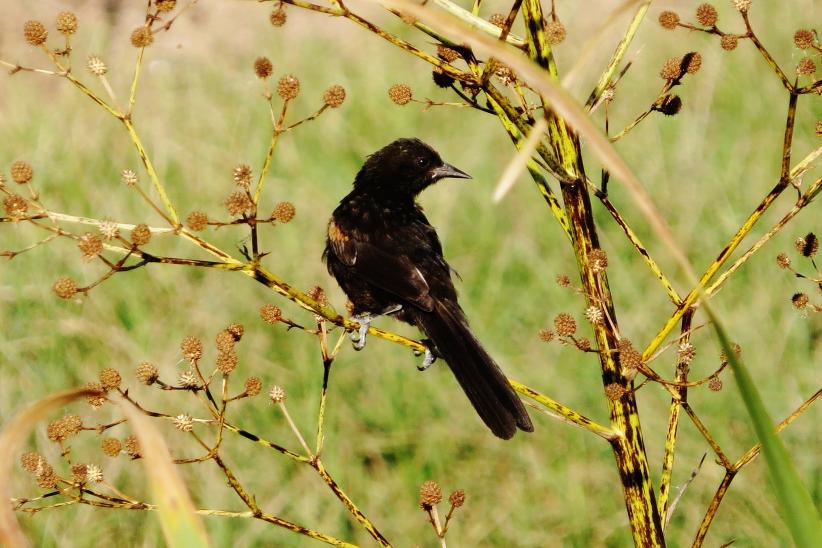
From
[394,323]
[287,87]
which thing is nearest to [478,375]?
[287,87]

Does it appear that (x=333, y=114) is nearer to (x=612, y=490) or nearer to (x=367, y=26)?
(x=612, y=490)

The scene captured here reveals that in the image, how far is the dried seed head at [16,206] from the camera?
2.10m

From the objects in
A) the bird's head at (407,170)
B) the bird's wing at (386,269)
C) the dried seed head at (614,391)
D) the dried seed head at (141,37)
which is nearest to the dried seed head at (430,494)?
the dried seed head at (614,391)

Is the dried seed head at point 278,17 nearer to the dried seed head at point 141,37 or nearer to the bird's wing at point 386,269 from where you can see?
the dried seed head at point 141,37

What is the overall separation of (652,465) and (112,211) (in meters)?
3.49

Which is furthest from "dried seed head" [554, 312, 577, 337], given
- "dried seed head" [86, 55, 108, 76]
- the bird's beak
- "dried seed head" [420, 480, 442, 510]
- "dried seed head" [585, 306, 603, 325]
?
the bird's beak

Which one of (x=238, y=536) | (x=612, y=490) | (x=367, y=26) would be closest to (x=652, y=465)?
(x=612, y=490)

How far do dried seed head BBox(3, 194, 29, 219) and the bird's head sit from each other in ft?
10.1

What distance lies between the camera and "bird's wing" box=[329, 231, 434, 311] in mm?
4141

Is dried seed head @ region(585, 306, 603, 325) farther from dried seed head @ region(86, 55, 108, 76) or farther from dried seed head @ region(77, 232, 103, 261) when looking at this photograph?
dried seed head @ region(86, 55, 108, 76)

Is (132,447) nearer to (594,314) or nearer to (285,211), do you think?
(285,211)

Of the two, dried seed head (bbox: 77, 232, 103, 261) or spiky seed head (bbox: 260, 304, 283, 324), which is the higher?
dried seed head (bbox: 77, 232, 103, 261)

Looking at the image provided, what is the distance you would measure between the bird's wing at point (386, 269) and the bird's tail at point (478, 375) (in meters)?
0.12

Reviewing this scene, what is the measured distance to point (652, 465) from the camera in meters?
4.94
